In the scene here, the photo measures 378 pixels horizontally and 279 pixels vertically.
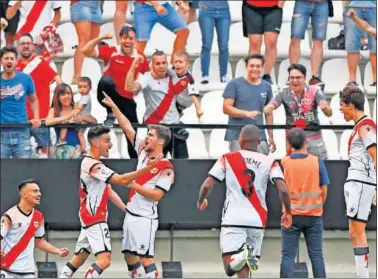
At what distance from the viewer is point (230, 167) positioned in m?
15.3

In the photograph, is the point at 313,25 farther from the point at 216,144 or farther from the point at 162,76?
the point at 162,76

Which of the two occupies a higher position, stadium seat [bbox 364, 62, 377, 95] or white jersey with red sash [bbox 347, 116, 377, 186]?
stadium seat [bbox 364, 62, 377, 95]

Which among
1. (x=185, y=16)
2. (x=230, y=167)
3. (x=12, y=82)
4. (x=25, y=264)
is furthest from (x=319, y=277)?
(x=185, y=16)

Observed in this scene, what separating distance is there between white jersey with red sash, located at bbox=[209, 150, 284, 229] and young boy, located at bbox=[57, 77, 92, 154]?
248 cm

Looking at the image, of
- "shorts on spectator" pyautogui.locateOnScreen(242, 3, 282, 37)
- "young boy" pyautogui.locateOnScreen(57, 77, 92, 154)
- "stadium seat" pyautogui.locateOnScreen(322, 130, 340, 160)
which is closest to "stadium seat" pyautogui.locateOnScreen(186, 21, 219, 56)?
"shorts on spectator" pyautogui.locateOnScreen(242, 3, 282, 37)

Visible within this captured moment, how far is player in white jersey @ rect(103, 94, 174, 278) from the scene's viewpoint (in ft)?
51.2

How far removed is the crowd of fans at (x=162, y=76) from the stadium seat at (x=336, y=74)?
0.29 meters

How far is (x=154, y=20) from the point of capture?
19.1 metres

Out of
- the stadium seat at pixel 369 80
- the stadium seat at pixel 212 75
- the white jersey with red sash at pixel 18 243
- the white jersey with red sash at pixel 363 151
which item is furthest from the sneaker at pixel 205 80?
the white jersey with red sash at pixel 18 243

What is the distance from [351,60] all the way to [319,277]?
3962 mm

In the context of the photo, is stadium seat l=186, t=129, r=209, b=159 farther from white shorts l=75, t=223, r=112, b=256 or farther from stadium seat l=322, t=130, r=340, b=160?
white shorts l=75, t=223, r=112, b=256

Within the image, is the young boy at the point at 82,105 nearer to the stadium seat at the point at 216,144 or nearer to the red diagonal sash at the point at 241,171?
the stadium seat at the point at 216,144

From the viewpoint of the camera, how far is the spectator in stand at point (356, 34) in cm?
1909

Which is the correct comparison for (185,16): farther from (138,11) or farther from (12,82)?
(12,82)
